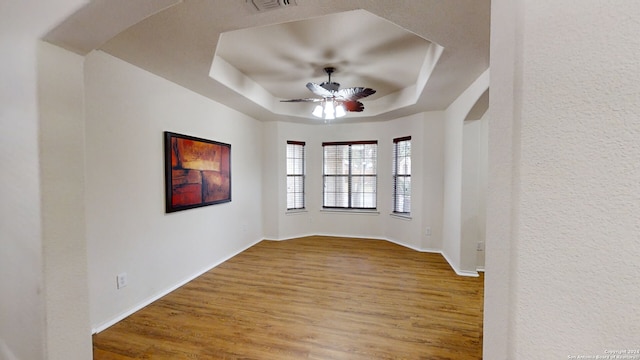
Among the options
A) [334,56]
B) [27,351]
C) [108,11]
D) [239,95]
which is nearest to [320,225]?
[239,95]

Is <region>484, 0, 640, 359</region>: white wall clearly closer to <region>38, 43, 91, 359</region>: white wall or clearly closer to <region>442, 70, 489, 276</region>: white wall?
<region>38, 43, 91, 359</region>: white wall

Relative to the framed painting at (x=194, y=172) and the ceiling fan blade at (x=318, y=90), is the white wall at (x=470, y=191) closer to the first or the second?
the ceiling fan blade at (x=318, y=90)

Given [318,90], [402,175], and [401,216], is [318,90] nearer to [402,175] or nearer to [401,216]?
[402,175]

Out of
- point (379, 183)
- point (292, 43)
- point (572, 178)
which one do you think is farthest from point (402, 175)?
point (572, 178)

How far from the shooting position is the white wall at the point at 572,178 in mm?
497

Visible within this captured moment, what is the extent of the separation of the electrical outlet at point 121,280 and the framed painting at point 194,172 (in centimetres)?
78

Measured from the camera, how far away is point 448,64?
8.23 feet

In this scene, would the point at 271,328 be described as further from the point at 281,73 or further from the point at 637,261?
the point at 281,73

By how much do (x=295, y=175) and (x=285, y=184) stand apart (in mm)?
363

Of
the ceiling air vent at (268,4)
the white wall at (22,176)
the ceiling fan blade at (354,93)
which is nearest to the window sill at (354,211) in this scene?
the ceiling fan blade at (354,93)

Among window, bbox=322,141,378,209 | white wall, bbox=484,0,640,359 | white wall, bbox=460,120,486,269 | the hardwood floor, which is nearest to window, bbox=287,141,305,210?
window, bbox=322,141,378,209

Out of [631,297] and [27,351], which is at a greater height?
[631,297]

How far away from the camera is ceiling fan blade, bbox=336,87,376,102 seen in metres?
3.00

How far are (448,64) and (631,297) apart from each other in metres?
2.53
